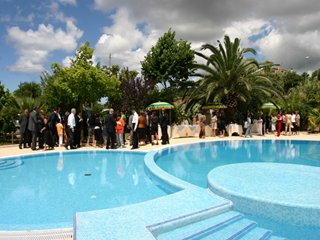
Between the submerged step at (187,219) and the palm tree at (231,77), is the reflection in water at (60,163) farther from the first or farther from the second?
the palm tree at (231,77)

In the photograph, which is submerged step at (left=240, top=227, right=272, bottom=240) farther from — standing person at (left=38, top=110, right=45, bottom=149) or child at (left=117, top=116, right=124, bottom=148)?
A: standing person at (left=38, top=110, right=45, bottom=149)

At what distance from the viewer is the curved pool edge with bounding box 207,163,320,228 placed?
3.30 meters

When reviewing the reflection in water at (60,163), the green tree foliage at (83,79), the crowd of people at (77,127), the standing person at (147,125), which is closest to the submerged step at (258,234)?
the reflection in water at (60,163)

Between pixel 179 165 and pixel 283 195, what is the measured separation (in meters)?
4.17

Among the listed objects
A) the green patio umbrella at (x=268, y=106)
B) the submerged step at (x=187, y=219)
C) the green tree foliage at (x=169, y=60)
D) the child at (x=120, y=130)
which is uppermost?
the green tree foliage at (x=169, y=60)

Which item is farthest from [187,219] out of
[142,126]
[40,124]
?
[40,124]

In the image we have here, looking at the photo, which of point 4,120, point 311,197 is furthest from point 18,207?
point 4,120

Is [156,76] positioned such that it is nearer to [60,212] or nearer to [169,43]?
[169,43]

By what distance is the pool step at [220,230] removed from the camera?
9.57 feet

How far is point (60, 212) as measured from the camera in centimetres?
388

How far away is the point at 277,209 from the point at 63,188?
14.6 feet

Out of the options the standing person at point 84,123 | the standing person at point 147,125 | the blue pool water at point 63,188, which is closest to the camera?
the blue pool water at point 63,188

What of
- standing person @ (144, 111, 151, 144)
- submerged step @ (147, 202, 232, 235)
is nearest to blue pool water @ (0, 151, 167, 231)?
submerged step @ (147, 202, 232, 235)

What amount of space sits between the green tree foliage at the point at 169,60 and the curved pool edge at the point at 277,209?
19824mm
